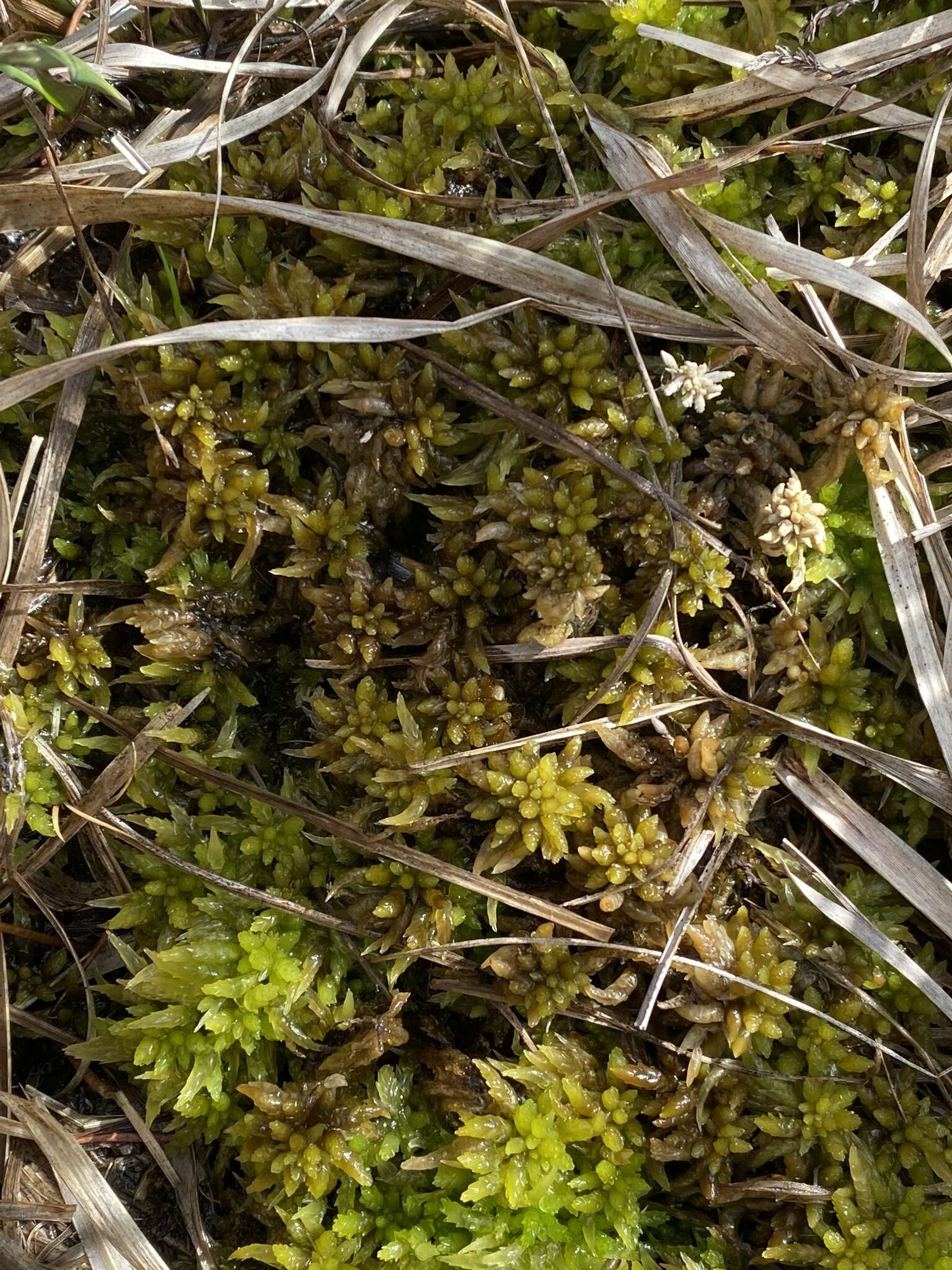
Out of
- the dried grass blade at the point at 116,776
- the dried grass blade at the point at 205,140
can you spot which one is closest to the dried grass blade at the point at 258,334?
the dried grass blade at the point at 205,140

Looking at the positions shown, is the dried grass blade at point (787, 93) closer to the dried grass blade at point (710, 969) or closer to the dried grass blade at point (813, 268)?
the dried grass blade at point (813, 268)

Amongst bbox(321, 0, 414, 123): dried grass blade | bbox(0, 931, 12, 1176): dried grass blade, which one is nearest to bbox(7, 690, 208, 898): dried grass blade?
bbox(0, 931, 12, 1176): dried grass blade

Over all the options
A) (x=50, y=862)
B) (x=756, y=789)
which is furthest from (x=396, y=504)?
(x=50, y=862)

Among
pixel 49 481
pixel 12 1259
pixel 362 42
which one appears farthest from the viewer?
pixel 49 481

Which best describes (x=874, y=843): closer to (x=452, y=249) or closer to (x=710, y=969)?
(x=710, y=969)

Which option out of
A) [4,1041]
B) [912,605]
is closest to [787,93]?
[912,605]

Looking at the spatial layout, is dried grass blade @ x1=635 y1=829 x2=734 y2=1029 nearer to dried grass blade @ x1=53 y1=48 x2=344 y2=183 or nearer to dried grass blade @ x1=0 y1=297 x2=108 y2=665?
dried grass blade @ x1=0 y1=297 x2=108 y2=665
